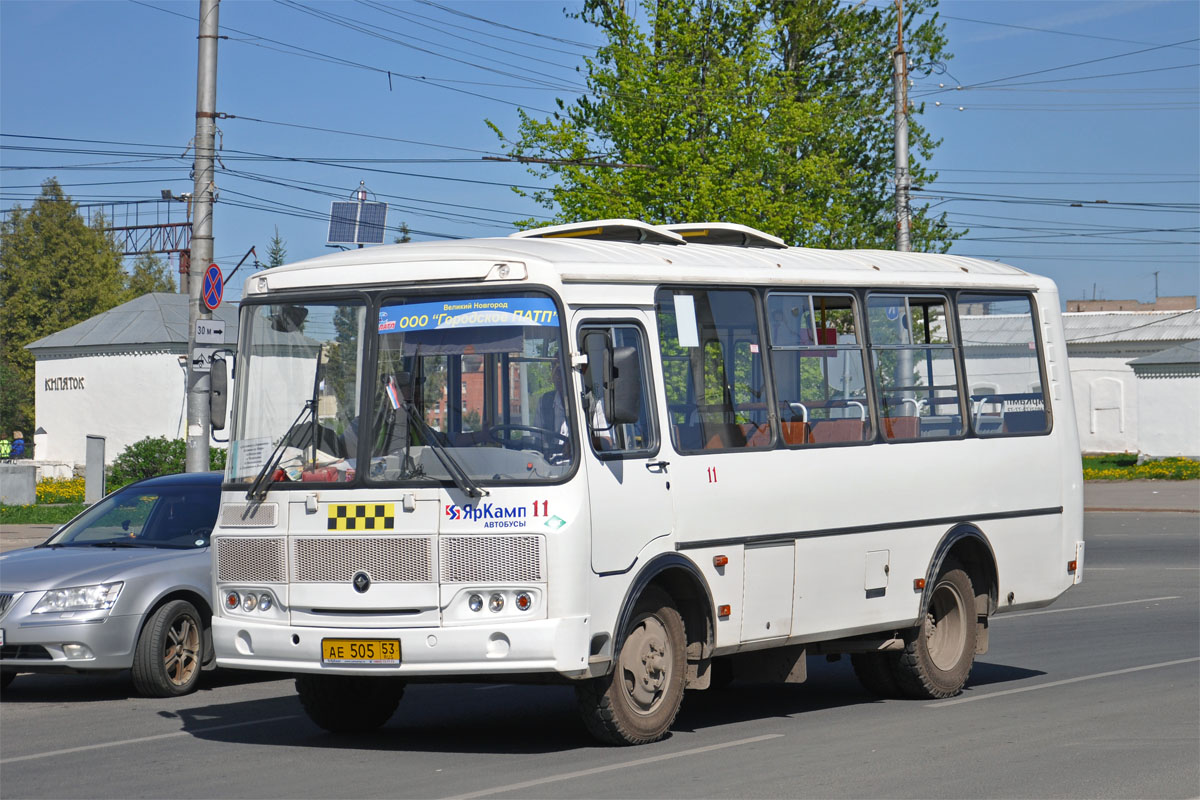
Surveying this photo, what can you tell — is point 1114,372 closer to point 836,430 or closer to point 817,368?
point 817,368

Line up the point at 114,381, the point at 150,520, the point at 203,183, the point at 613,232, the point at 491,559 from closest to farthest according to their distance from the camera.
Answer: the point at 491,559, the point at 613,232, the point at 150,520, the point at 203,183, the point at 114,381

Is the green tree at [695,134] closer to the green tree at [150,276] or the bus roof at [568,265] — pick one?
the bus roof at [568,265]

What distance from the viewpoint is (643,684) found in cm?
918

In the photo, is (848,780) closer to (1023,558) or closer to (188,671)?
(1023,558)

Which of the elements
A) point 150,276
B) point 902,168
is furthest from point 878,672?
point 150,276

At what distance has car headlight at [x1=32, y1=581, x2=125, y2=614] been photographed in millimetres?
11281

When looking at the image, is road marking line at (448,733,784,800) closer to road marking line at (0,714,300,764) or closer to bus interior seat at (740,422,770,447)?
bus interior seat at (740,422,770,447)

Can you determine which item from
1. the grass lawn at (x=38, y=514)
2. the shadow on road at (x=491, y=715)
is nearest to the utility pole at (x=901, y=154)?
the grass lawn at (x=38, y=514)

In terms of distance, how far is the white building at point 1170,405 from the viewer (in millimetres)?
54844

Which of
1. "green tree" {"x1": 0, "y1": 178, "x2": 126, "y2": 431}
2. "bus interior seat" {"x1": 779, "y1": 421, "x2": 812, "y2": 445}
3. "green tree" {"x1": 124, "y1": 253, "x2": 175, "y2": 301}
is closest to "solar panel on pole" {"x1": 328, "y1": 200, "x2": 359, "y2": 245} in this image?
"bus interior seat" {"x1": 779, "y1": 421, "x2": 812, "y2": 445}

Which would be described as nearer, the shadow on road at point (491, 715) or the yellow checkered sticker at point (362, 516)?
the yellow checkered sticker at point (362, 516)

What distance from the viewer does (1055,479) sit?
12508 mm

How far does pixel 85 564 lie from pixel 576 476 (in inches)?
187

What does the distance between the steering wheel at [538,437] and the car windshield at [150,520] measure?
4388 mm
